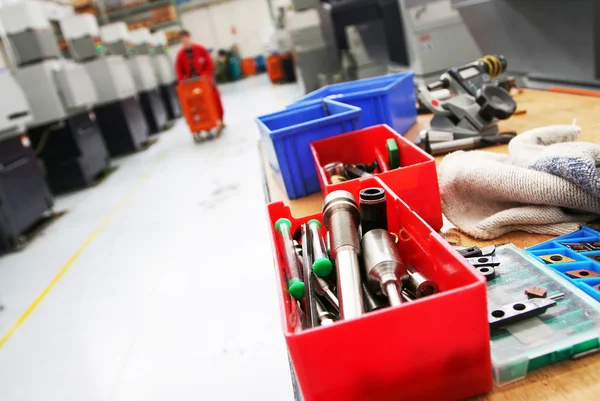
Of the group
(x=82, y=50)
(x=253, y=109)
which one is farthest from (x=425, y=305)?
(x=253, y=109)

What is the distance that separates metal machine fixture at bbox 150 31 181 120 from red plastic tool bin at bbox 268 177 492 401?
8173mm

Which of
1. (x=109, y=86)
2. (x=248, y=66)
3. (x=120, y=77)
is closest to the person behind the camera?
(x=109, y=86)

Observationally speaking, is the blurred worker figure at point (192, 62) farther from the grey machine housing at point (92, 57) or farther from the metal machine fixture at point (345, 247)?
the metal machine fixture at point (345, 247)

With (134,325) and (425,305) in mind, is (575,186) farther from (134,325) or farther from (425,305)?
(134,325)

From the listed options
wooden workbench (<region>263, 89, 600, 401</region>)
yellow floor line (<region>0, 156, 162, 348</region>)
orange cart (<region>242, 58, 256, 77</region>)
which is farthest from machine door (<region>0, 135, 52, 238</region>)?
orange cart (<region>242, 58, 256, 77</region>)

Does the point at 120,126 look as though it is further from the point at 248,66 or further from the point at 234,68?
the point at 248,66

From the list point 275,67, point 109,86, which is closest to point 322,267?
point 109,86

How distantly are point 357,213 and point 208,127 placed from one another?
4991 mm

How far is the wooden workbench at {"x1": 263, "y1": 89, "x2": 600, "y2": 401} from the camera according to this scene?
43 centimetres

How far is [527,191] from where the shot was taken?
704 mm

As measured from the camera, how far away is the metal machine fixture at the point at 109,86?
5.23 metres

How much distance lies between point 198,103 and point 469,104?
4.57 meters

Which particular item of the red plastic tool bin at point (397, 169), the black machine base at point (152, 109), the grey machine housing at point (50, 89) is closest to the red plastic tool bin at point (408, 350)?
the red plastic tool bin at point (397, 169)

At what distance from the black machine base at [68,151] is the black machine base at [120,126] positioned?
832 millimetres
